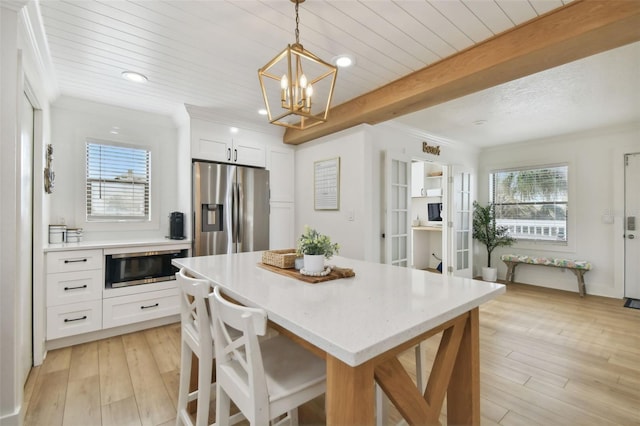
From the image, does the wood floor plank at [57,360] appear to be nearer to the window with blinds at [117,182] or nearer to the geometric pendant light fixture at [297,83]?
the window with blinds at [117,182]

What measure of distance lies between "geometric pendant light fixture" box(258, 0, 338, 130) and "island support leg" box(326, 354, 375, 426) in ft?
3.66

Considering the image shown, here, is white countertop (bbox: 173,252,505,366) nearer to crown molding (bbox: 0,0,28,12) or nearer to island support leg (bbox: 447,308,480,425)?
island support leg (bbox: 447,308,480,425)

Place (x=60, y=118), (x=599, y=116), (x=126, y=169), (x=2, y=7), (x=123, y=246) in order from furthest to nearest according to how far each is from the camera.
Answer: (x=599, y=116) → (x=126, y=169) → (x=60, y=118) → (x=123, y=246) → (x=2, y=7)

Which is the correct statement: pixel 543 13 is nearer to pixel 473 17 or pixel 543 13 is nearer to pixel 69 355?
pixel 473 17

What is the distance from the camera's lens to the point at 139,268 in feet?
9.91

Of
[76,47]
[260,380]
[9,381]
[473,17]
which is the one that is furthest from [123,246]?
[473,17]

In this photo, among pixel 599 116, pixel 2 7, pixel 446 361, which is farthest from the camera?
pixel 599 116

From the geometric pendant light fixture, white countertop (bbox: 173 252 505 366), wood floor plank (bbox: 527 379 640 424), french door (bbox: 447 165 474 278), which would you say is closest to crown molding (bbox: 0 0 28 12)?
the geometric pendant light fixture

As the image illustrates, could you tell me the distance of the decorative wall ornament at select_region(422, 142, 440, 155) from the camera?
14.3 feet

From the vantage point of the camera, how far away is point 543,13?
5.60 feet

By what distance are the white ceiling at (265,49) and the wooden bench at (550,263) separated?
2115mm

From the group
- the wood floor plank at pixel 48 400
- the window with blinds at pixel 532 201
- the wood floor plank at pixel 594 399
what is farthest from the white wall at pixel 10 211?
the window with blinds at pixel 532 201

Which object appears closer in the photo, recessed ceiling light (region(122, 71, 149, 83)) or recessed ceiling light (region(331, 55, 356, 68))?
recessed ceiling light (region(331, 55, 356, 68))

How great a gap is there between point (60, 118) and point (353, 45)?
3.10 metres
